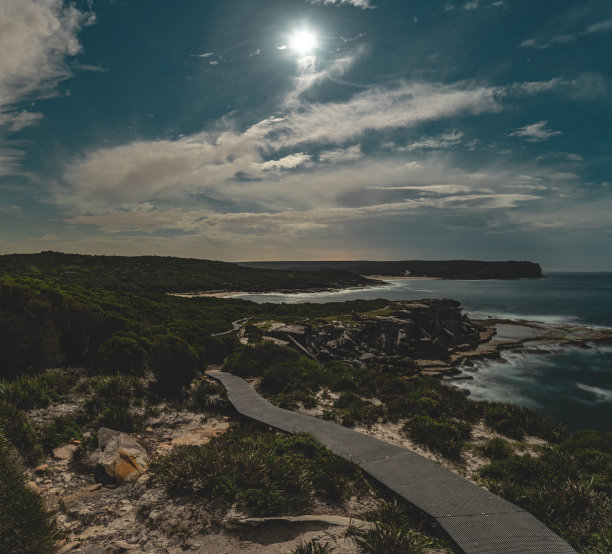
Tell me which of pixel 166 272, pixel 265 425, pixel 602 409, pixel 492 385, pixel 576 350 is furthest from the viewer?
pixel 166 272

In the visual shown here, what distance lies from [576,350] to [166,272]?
122623 mm

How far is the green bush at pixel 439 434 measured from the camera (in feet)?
29.3

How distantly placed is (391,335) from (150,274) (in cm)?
10349

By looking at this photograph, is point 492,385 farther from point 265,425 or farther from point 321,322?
point 265,425

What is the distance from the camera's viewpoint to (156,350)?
1374 cm

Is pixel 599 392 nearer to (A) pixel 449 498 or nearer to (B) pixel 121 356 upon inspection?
(A) pixel 449 498

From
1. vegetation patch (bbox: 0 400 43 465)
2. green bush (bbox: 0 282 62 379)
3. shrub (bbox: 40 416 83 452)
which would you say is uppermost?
green bush (bbox: 0 282 62 379)

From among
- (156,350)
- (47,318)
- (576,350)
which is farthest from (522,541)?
(576,350)

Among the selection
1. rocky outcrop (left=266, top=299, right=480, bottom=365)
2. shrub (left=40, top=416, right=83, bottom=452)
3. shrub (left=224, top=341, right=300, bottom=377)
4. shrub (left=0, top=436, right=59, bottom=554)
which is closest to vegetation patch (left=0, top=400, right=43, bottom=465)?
shrub (left=40, top=416, right=83, bottom=452)

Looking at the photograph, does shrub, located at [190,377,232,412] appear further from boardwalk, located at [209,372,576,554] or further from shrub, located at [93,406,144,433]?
boardwalk, located at [209,372,576,554]

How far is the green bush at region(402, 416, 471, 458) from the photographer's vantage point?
892 cm

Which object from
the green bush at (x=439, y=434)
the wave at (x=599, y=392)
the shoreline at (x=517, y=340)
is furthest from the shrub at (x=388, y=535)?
the wave at (x=599, y=392)

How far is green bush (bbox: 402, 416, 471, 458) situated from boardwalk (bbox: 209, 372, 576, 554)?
1540 mm

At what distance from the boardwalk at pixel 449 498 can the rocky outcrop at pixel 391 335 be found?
707 inches
